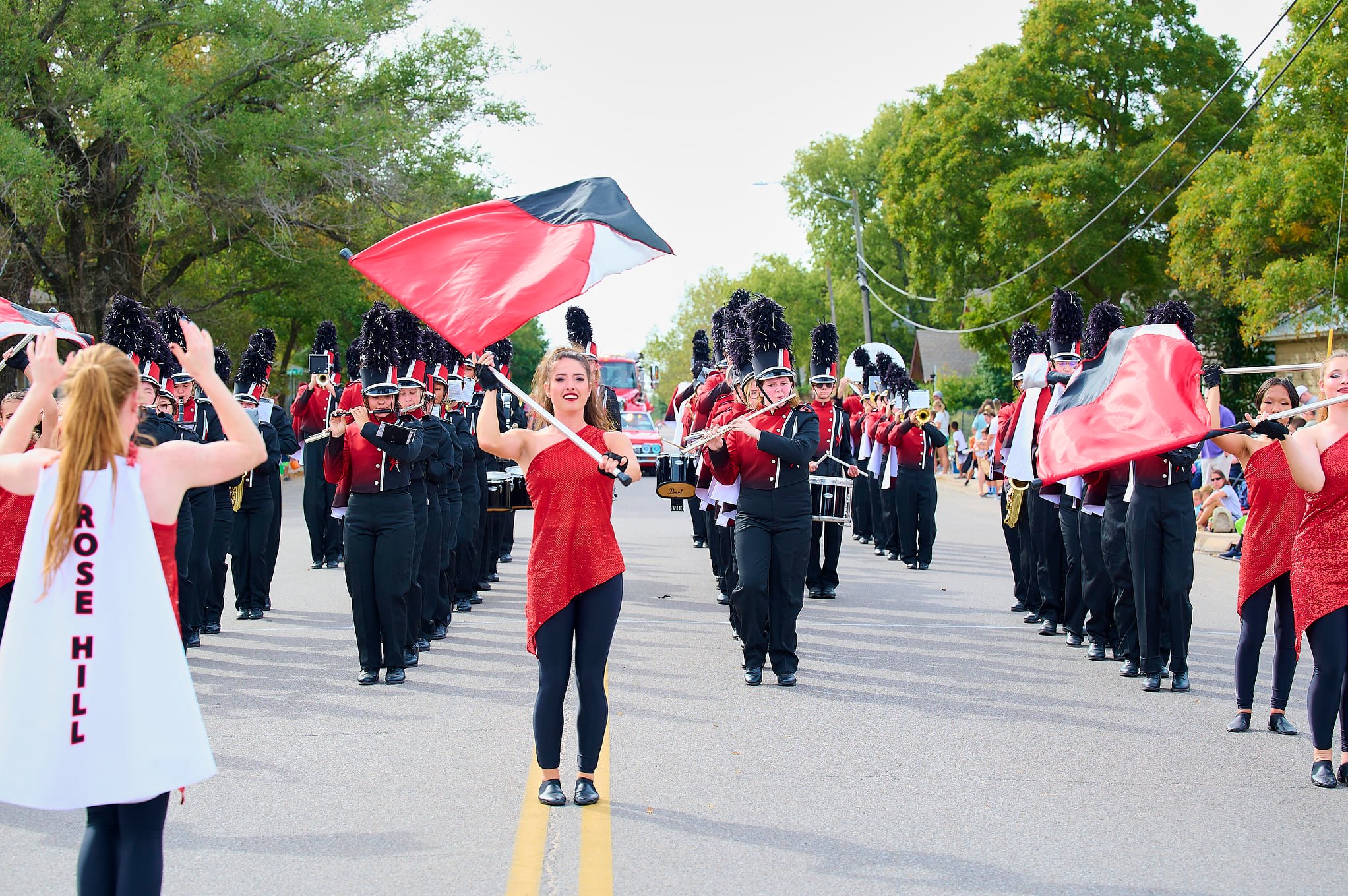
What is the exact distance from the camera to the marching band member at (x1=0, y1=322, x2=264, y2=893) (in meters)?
3.67

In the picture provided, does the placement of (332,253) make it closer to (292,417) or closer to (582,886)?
(292,417)

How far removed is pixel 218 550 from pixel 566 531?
19.7 ft

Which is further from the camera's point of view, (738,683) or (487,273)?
(738,683)

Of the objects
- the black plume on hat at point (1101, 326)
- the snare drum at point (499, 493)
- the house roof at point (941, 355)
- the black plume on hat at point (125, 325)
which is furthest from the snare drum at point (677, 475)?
the house roof at point (941, 355)

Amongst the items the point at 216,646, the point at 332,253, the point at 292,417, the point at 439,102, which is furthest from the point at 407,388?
the point at 332,253

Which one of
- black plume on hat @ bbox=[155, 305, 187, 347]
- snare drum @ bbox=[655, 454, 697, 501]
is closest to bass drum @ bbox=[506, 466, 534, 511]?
snare drum @ bbox=[655, 454, 697, 501]

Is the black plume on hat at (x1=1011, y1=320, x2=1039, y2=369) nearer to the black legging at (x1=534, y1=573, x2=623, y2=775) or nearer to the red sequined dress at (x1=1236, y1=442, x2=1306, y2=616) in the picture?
the red sequined dress at (x1=1236, y1=442, x2=1306, y2=616)

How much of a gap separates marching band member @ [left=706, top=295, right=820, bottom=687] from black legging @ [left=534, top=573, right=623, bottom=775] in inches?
108

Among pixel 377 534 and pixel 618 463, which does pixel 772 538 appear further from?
pixel 618 463

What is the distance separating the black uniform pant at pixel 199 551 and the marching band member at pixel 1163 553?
6.60 metres

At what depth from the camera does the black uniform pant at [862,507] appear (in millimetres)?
18625

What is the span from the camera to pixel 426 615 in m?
10.3

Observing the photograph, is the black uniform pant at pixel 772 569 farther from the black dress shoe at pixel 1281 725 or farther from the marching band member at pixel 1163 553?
the black dress shoe at pixel 1281 725

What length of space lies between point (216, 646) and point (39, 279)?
24.9 metres
